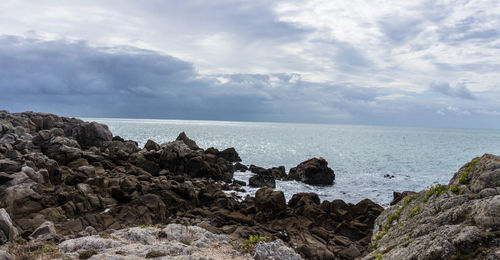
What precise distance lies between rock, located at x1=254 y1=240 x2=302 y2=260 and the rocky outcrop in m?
3.35

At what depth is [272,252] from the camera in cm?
1284

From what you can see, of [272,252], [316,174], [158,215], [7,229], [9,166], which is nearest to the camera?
[272,252]

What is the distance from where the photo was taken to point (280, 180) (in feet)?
155

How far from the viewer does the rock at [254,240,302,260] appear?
12.7 meters

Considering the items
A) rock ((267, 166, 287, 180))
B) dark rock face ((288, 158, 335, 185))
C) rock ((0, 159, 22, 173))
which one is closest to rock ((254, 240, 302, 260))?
rock ((0, 159, 22, 173))

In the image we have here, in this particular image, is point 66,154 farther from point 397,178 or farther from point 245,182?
point 397,178

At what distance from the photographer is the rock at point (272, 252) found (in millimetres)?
12693

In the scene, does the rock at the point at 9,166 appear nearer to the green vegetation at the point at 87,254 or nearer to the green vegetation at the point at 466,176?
the green vegetation at the point at 87,254

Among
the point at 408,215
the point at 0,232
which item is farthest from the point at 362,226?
the point at 0,232

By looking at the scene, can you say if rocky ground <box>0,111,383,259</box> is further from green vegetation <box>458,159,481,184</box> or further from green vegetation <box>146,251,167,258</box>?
green vegetation <box>458,159,481,184</box>

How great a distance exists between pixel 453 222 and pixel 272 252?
21.5 feet

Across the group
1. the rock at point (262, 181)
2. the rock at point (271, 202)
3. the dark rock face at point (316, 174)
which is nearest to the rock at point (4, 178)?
the rock at point (271, 202)

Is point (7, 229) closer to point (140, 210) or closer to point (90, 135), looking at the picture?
point (140, 210)

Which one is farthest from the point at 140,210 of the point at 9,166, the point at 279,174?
the point at 279,174
